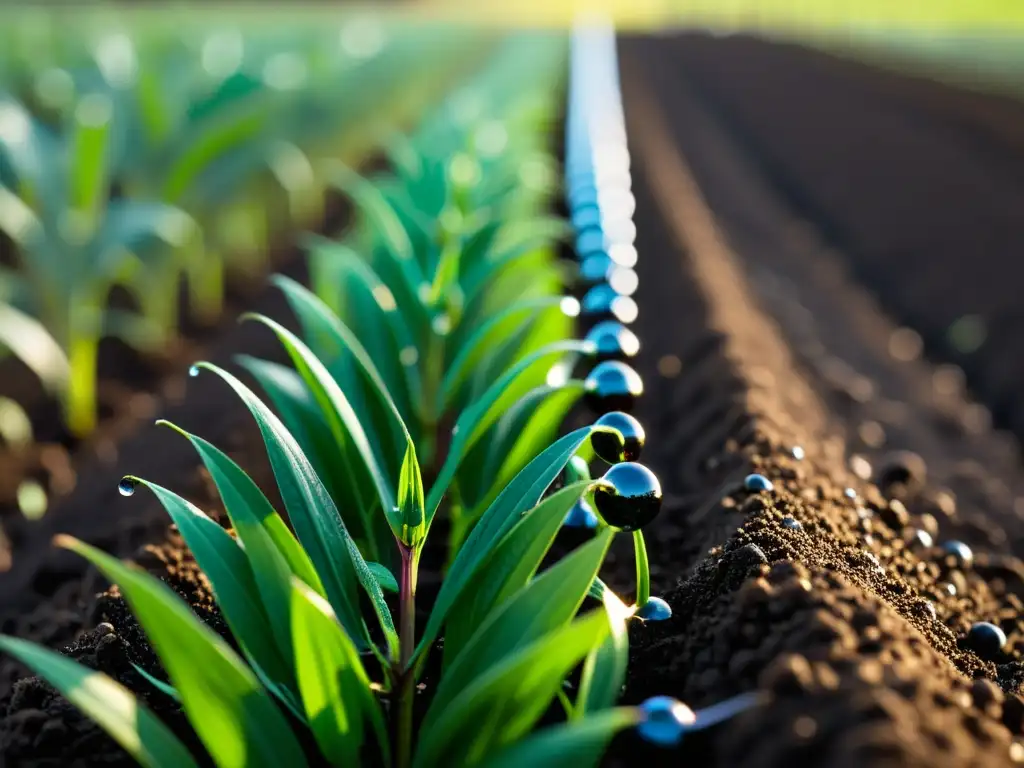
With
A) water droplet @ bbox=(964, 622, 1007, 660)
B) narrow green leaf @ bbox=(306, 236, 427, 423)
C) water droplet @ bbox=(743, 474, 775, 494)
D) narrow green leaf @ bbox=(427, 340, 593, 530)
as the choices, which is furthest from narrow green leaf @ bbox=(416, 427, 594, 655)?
water droplet @ bbox=(964, 622, 1007, 660)

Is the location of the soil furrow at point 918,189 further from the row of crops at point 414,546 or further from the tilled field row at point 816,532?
the row of crops at point 414,546

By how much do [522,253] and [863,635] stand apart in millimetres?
1564

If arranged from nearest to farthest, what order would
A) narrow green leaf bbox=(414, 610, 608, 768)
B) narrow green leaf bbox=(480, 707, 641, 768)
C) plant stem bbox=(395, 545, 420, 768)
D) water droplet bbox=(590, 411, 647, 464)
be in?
1. narrow green leaf bbox=(480, 707, 641, 768)
2. narrow green leaf bbox=(414, 610, 608, 768)
3. plant stem bbox=(395, 545, 420, 768)
4. water droplet bbox=(590, 411, 647, 464)

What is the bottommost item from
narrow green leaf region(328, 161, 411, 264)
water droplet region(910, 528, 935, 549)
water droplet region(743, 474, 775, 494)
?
water droplet region(910, 528, 935, 549)

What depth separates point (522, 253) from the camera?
8.84ft

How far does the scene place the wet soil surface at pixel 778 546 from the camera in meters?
1.24

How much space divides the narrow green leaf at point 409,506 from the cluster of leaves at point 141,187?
2414 mm

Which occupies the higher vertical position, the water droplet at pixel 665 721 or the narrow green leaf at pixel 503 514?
the narrow green leaf at pixel 503 514

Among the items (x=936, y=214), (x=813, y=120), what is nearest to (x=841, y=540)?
(x=936, y=214)

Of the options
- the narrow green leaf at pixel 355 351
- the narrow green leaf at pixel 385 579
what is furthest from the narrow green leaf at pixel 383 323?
the narrow green leaf at pixel 385 579

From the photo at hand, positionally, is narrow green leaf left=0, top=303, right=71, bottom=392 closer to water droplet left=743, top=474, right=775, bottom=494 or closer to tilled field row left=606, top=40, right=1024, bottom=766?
tilled field row left=606, top=40, right=1024, bottom=766

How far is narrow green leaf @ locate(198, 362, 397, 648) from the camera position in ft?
4.70

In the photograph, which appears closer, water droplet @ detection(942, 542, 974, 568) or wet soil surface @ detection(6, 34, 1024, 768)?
wet soil surface @ detection(6, 34, 1024, 768)

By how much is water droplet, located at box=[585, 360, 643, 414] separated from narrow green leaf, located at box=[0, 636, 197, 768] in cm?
102
